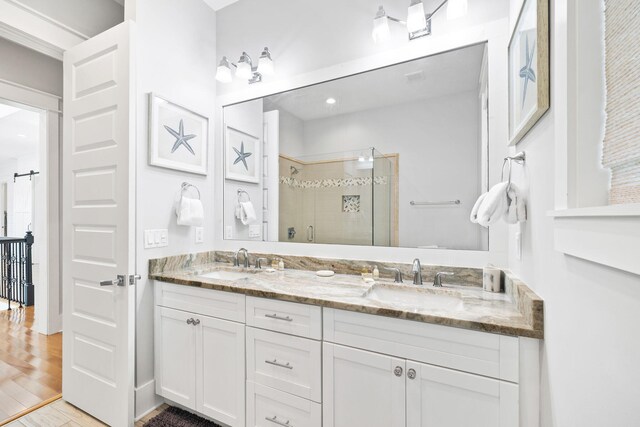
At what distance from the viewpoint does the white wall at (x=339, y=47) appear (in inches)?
58.8

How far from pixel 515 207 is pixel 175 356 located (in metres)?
1.99

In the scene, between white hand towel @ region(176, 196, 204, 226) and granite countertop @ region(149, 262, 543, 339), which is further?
white hand towel @ region(176, 196, 204, 226)

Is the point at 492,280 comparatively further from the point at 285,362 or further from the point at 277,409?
the point at 277,409

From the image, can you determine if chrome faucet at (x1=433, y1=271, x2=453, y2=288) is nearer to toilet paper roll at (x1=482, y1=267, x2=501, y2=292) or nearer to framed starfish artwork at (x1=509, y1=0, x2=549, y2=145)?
toilet paper roll at (x1=482, y1=267, x2=501, y2=292)

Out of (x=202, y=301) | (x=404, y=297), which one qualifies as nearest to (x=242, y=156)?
(x=202, y=301)

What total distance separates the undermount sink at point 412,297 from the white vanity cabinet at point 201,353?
0.72 meters

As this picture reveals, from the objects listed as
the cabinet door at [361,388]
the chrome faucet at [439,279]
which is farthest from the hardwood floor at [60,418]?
the chrome faucet at [439,279]

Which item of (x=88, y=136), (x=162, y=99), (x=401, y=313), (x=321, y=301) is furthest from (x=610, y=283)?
(x=88, y=136)

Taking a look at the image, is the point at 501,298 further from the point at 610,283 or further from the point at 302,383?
the point at 302,383

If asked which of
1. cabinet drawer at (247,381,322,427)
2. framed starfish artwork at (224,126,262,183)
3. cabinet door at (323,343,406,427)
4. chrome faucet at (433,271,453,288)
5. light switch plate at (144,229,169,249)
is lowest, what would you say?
cabinet drawer at (247,381,322,427)

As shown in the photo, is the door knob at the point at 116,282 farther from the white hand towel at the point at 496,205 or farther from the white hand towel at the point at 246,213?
the white hand towel at the point at 496,205

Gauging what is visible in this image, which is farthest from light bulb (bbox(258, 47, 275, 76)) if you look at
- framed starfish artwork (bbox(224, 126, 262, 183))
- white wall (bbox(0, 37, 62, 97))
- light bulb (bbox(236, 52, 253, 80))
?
white wall (bbox(0, 37, 62, 97))

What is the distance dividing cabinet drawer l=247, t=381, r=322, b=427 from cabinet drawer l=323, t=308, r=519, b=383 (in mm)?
358

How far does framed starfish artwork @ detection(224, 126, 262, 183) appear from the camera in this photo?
2252mm
